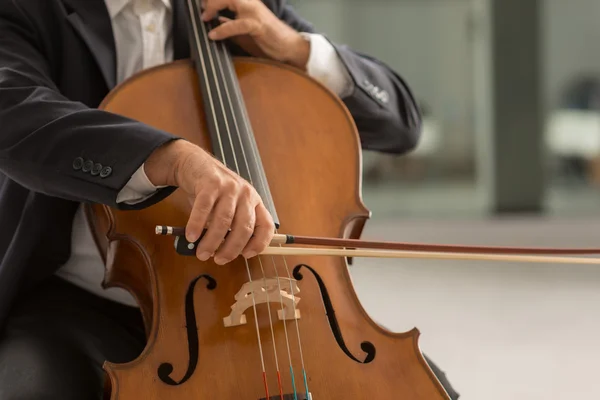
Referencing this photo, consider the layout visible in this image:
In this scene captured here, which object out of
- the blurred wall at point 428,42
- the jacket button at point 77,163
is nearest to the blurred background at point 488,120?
the blurred wall at point 428,42

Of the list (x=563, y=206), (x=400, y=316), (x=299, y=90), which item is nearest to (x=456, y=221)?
(x=563, y=206)

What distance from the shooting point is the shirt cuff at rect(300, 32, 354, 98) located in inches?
44.2

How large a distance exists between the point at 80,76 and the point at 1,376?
376mm

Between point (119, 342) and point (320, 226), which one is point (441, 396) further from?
point (119, 342)

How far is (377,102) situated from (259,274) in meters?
0.40

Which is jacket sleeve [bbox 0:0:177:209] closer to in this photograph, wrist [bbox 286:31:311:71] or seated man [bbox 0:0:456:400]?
seated man [bbox 0:0:456:400]

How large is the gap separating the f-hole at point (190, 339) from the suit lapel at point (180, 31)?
1.23 feet

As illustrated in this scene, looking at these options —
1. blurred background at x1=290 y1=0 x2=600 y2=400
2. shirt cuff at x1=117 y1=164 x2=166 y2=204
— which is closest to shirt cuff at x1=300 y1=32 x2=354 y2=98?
shirt cuff at x1=117 y1=164 x2=166 y2=204

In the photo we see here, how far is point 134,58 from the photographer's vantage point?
108 centimetres

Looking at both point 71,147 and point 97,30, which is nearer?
point 71,147

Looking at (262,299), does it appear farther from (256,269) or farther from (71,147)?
(71,147)

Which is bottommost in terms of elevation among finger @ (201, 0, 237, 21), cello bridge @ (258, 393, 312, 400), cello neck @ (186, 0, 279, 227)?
cello bridge @ (258, 393, 312, 400)

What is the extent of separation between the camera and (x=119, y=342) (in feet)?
3.18

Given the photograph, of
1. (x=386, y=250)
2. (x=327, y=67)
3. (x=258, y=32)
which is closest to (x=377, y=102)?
(x=327, y=67)
